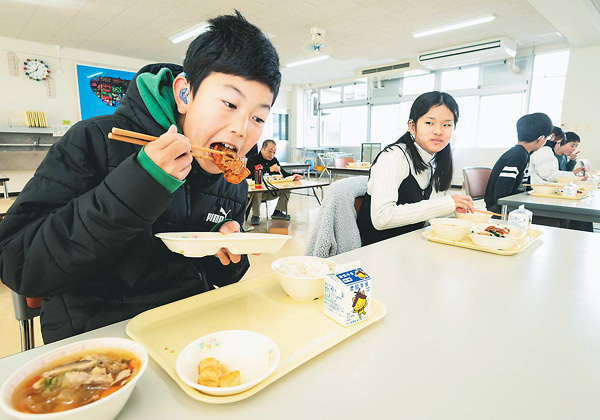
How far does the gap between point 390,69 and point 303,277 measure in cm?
926

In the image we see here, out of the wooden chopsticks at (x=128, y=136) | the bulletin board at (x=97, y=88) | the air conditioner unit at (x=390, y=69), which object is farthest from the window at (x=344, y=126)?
the wooden chopsticks at (x=128, y=136)

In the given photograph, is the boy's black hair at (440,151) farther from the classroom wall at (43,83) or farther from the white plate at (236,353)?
the classroom wall at (43,83)

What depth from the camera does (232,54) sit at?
0.82m

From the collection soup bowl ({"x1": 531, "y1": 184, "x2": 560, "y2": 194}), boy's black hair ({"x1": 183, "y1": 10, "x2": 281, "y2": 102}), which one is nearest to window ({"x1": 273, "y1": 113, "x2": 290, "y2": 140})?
soup bowl ({"x1": 531, "y1": 184, "x2": 560, "y2": 194})

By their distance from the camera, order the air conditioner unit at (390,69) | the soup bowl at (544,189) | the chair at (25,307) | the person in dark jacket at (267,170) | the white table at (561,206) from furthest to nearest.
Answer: the air conditioner unit at (390,69) < the person in dark jacket at (267,170) < the soup bowl at (544,189) < the white table at (561,206) < the chair at (25,307)

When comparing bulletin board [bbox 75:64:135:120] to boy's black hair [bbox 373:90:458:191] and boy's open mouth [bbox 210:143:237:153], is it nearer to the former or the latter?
boy's black hair [bbox 373:90:458:191]

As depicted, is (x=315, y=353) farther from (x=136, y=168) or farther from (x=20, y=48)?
(x=20, y=48)

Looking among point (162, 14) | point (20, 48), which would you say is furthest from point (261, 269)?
point (20, 48)

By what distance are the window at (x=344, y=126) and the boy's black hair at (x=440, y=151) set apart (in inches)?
387

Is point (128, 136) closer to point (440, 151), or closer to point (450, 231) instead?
point (450, 231)

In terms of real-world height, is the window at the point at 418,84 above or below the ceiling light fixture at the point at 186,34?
below

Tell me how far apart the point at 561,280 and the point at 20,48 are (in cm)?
963

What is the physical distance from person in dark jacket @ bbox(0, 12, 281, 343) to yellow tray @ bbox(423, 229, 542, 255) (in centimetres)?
88

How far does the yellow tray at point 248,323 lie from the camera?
601 millimetres
